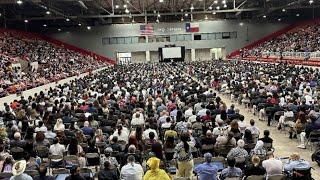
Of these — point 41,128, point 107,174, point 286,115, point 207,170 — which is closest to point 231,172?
point 207,170

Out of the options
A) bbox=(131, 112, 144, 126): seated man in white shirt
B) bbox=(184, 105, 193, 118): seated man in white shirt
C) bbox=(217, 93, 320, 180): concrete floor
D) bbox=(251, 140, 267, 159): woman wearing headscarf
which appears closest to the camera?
bbox=(251, 140, 267, 159): woman wearing headscarf

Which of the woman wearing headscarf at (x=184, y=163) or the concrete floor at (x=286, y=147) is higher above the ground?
the woman wearing headscarf at (x=184, y=163)

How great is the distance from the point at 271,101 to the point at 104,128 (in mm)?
8037

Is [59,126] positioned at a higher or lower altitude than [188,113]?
lower

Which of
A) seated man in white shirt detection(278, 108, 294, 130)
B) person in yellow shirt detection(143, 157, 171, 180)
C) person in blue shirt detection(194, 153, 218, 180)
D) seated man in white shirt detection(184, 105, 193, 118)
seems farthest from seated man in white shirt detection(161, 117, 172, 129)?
person in yellow shirt detection(143, 157, 171, 180)

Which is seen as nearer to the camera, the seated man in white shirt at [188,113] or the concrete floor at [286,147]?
the concrete floor at [286,147]

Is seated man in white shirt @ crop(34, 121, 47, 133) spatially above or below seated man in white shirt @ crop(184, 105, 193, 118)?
below

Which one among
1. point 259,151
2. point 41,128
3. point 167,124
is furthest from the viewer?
point 167,124

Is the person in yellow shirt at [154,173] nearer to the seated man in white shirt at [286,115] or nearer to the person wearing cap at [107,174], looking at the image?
the person wearing cap at [107,174]

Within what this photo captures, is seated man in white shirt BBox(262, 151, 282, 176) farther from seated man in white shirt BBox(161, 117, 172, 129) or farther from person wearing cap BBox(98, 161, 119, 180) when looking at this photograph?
seated man in white shirt BBox(161, 117, 172, 129)

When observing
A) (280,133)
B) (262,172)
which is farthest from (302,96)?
(262,172)

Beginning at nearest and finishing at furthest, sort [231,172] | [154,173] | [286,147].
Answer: [154,173] < [231,172] < [286,147]

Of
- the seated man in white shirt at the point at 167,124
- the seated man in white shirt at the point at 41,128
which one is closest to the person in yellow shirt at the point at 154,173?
the seated man in white shirt at the point at 167,124

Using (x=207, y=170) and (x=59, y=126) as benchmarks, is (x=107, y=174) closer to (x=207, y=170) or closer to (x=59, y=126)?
(x=207, y=170)
